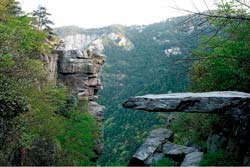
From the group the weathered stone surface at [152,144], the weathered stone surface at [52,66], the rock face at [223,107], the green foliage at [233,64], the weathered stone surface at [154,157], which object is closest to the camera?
the rock face at [223,107]

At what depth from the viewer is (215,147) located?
354 inches

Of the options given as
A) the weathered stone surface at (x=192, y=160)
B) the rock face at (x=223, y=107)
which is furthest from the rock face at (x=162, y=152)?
the rock face at (x=223, y=107)

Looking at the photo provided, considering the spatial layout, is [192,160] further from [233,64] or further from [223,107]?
[233,64]

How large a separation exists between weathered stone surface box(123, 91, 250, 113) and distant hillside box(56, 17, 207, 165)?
0.59 metres

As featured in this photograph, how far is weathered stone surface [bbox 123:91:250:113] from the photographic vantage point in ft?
25.4

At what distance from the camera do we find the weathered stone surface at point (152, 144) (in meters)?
13.5

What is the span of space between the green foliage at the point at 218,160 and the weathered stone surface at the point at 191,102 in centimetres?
103

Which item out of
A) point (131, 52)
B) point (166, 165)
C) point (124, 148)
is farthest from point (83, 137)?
point (131, 52)

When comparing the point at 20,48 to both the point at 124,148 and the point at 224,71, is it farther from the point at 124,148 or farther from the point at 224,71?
the point at 124,148

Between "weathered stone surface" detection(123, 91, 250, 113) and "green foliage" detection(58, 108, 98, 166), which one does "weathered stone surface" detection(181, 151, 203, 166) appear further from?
"green foliage" detection(58, 108, 98, 166)

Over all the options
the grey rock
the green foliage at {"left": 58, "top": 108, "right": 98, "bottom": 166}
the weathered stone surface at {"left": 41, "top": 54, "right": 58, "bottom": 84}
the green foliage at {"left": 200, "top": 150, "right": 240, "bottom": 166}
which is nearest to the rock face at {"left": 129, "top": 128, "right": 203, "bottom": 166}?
the grey rock

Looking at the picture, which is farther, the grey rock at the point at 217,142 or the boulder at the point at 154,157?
the boulder at the point at 154,157

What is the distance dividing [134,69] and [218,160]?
326 ft

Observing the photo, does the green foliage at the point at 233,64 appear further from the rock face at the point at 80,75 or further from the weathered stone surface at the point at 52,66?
the rock face at the point at 80,75
